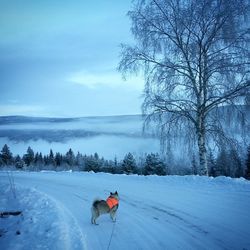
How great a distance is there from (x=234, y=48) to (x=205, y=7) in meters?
2.57

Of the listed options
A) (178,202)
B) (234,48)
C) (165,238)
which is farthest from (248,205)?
(234,48)

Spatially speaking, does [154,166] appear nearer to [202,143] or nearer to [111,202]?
[202,143]

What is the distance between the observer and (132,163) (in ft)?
166

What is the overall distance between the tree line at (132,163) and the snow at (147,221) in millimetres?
2554

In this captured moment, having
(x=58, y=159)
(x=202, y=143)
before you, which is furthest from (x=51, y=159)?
(x=202, y=143)

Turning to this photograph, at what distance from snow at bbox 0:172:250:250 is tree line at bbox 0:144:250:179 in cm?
255

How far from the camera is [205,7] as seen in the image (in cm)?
1534

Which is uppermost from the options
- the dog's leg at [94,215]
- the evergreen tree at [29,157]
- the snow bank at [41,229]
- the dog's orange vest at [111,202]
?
the evergreen tree at [29,157]

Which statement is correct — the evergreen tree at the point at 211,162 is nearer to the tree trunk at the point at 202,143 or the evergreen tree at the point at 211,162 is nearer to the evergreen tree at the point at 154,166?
the tree trunk at the point at 202,143

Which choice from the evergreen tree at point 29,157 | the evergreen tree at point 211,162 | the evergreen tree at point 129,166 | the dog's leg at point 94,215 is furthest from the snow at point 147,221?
the evergreen tree at point 29,157

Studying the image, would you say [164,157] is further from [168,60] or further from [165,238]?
[165,238]

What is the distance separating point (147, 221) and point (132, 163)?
1651 inches

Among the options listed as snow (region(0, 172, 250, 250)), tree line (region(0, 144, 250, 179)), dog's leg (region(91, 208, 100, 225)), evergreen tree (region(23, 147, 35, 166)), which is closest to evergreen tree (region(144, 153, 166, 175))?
tree line (region(0, 144, 250, 179))

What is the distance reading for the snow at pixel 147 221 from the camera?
7.02m
